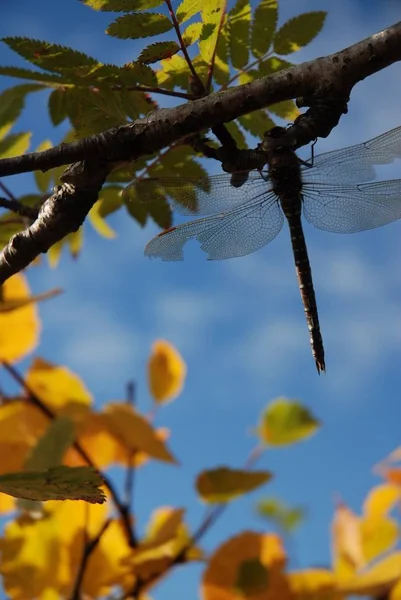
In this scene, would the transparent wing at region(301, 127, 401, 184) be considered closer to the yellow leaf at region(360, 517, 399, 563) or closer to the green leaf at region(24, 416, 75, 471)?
the green leaf at region(24, 416, 75, 471)

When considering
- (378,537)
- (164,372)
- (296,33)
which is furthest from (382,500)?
(296,33)

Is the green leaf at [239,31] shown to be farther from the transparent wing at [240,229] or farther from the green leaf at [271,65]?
the transparent wing at [240,229]

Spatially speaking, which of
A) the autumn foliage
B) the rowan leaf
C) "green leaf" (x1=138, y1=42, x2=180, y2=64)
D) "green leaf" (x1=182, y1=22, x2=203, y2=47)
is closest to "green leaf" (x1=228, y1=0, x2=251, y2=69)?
the rowan leaf

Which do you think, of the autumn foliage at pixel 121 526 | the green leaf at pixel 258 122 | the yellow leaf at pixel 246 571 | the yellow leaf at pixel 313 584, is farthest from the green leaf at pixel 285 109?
the yellow leaf at pixel 313 584

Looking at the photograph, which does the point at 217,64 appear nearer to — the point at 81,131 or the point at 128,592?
the point at 81,131

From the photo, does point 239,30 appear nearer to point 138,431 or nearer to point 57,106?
point 57,106

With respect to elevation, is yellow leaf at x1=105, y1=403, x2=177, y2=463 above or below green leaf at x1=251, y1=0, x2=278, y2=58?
below
